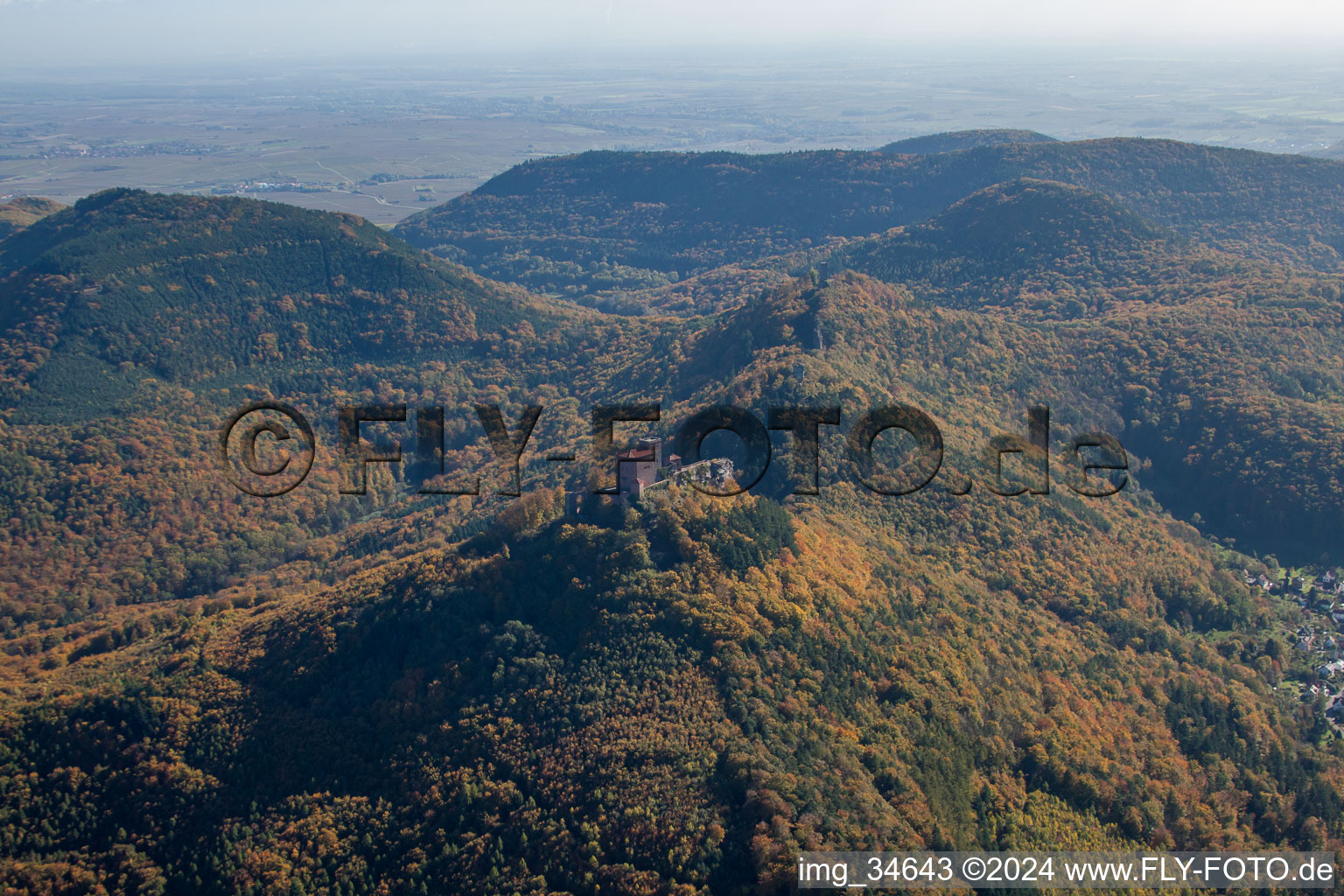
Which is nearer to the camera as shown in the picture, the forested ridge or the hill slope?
the forested ridge

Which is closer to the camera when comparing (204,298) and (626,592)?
(626,592)

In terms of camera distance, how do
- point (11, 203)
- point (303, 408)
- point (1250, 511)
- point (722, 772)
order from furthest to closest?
1. point (11, 203)
2. point (303, 408)
3. point (1250, 511)
4. point (722, 772)

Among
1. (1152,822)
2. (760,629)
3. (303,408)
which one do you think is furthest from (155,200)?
(1152,822)

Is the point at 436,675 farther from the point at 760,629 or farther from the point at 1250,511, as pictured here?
the point at 1250,511

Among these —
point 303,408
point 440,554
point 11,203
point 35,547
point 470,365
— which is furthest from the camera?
point 11,203

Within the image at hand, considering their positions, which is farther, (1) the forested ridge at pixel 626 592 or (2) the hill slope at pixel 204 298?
(2) the hill slope at pixel 204 298

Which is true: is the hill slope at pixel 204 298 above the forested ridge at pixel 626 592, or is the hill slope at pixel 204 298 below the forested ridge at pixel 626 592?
above

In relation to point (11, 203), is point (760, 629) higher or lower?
lower

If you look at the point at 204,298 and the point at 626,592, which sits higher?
the point at 204,298
